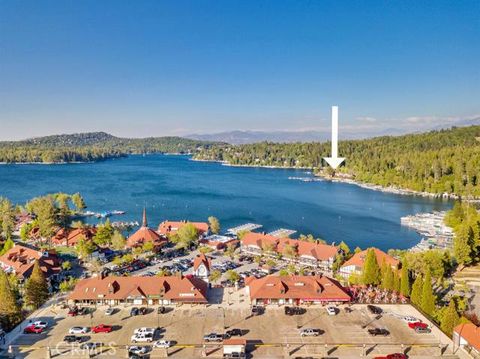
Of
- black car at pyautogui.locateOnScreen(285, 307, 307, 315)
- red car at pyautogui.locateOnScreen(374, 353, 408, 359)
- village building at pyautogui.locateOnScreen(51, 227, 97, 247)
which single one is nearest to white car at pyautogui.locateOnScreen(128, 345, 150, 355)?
black car at pyautogui.locateOnScreen(285, 307, 307, 315)

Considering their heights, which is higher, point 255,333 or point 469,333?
point 469,333

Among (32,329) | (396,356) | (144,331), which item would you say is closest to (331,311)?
(396,356)

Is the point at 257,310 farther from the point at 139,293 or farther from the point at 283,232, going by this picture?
the point at 283,232

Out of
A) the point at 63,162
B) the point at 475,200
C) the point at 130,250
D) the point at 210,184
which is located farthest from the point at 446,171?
the point at 63,162

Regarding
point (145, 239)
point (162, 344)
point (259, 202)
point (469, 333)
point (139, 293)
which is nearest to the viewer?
point (162, 344)

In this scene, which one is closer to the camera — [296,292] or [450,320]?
[450,320]

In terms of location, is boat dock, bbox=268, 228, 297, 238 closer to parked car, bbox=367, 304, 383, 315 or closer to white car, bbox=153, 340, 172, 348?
parked car, bbox=367, 304, 383, 315
